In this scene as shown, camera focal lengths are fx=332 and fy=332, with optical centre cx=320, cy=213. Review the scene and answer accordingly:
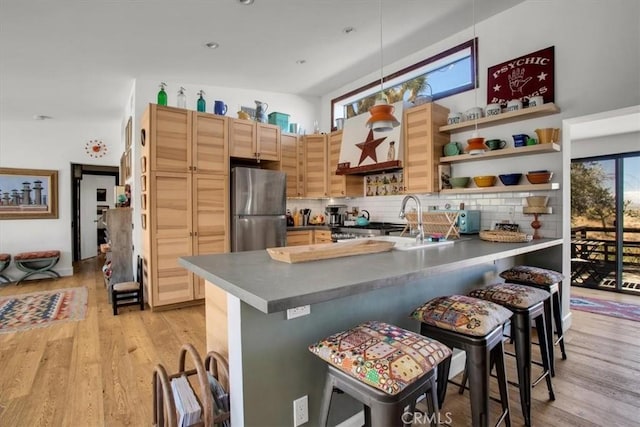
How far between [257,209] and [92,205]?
6.16m

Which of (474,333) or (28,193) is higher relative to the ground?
(28,193)

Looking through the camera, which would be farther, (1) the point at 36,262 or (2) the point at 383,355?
(1) the point at 36,262

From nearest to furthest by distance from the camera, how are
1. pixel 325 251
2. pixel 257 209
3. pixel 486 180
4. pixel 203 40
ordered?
1. pixel 325 251
2. pixel 486 180
3. pixel 203 40
4. pixel 257 209

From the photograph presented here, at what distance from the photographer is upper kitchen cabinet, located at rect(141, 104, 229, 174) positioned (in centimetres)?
375

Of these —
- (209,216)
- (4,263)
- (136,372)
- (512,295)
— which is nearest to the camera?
(512,295)

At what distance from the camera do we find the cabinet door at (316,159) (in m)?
4.96

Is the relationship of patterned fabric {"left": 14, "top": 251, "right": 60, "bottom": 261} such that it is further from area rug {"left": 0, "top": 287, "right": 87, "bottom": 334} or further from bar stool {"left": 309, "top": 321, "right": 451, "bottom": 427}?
bar stool {"left": 309, "top": 321, "right": 451, "bottom": 427}

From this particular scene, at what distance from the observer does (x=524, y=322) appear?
5.99 feet

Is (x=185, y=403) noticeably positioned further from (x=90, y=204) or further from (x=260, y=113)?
(x=90, y=204)

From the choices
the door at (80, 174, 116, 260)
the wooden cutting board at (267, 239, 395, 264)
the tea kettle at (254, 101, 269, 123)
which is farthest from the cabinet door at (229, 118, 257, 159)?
the door at (80, 174, 116, 260)

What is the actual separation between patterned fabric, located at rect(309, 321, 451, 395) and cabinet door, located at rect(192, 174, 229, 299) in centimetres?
313

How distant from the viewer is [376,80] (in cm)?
466

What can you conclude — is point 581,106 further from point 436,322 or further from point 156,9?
point 156,9

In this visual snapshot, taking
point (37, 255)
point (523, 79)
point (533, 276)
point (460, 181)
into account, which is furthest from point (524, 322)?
point (37, 255)
